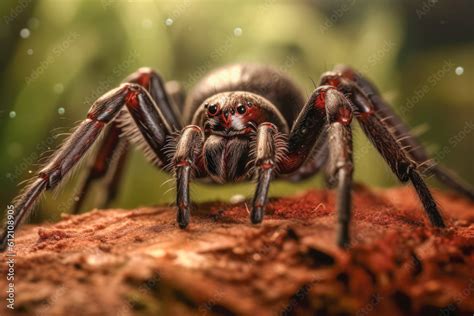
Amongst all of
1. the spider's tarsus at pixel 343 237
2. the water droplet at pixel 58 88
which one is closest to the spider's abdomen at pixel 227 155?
the spider's tarsus at pixel 343 237

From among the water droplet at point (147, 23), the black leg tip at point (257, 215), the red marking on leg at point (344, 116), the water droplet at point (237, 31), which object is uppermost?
the water droplet at point (237, 31)

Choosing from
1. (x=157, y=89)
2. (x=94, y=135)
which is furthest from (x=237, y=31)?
(x=94, y=135)

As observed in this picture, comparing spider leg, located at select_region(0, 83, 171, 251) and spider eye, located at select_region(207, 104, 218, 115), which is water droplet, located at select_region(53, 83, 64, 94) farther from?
spider eye, located at select_region(207, 104, 218, 115)

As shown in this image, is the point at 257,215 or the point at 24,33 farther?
the point at 24,33

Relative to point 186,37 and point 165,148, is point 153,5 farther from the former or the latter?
point 165,148

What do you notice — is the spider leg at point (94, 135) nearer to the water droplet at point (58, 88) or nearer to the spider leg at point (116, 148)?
the spider leg at point (116, 148)

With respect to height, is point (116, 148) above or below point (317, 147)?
below

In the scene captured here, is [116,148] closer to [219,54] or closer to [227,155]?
[227,155]
